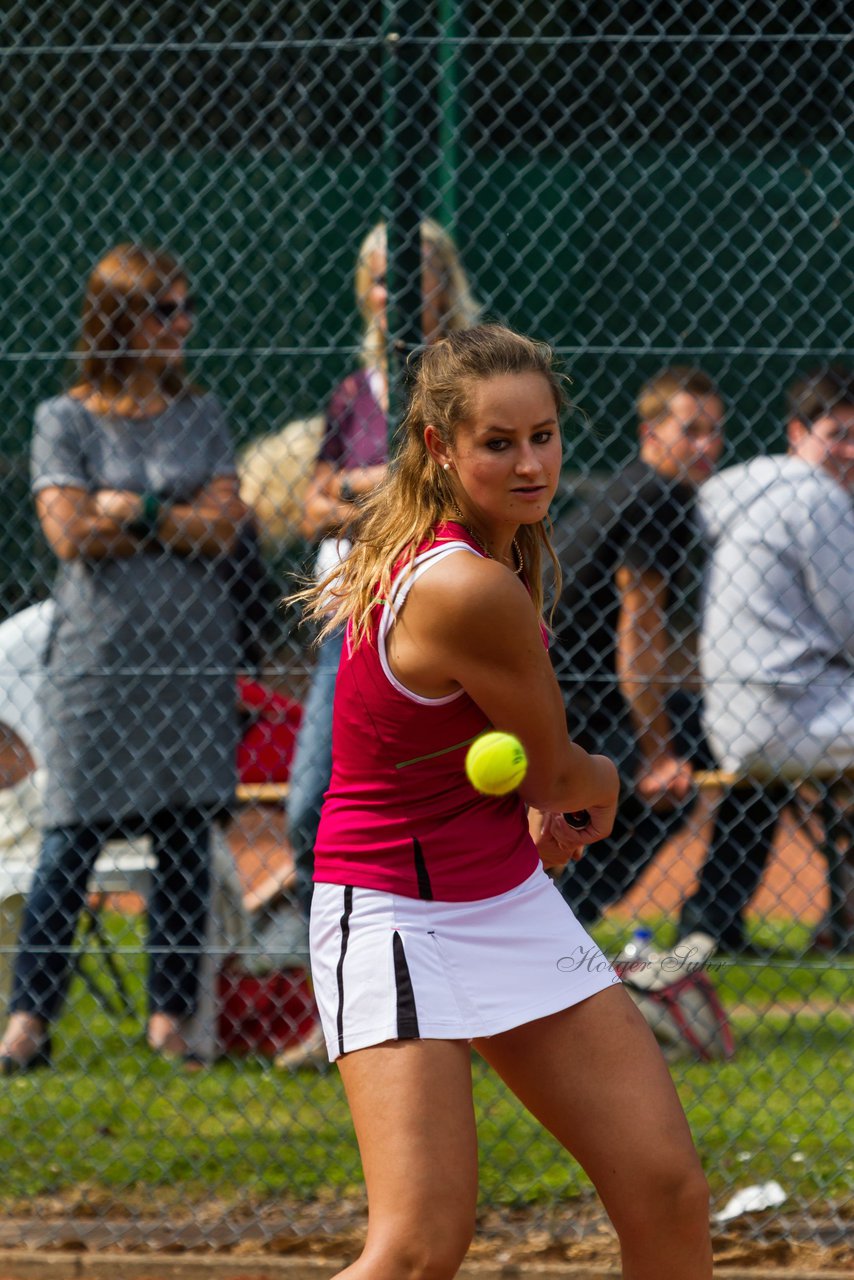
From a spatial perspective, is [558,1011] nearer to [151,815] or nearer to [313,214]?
[151,815]

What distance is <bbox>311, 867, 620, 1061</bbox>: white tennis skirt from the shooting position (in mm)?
2242

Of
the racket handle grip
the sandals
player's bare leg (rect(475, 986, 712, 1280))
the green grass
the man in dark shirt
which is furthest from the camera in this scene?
the man in dark shirt

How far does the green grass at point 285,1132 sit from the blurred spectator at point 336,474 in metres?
0.31

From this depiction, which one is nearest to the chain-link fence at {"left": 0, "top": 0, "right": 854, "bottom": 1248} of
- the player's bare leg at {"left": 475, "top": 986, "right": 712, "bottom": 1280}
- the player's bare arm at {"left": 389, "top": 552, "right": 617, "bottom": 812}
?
the player's bare leg at {"left": 475, "top": 986, "right": 712, "bottom": 1280}

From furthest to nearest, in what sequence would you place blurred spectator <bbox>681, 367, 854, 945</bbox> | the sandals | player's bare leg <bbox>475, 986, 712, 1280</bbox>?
blurred spectator <bbox>681, 367, 854, 945</bbox>
the sandals
player's bare leg <bbox>475, 986, 712, 1280</bbox>

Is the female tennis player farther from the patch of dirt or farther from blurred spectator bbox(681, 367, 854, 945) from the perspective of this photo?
blurred spectator bbox(681, 367, 854, 945)

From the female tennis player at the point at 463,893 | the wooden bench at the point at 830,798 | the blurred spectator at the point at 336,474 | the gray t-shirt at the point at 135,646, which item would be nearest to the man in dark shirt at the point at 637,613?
the wooden bench at the point at 830,798

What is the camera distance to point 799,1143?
12.4ft

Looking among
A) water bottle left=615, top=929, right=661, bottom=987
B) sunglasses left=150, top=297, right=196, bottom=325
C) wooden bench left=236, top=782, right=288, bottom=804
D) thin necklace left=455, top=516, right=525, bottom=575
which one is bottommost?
water bottle left=615, top=929, right=661, bottom=987

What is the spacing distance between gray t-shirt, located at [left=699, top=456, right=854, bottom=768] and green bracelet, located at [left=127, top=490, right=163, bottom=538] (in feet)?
4.92

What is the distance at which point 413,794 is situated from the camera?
2.31m

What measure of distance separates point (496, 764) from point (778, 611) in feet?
8.50

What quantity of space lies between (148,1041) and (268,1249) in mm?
1078

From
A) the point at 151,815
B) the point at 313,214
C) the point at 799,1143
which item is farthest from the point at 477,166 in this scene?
the point at 799,1143
